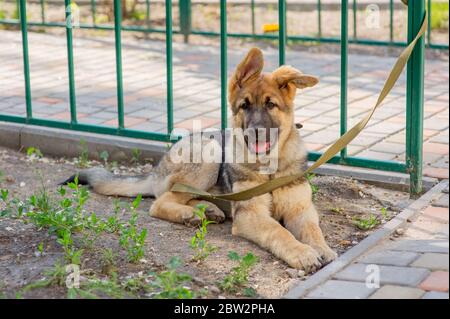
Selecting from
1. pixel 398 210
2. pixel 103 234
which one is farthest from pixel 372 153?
pixel 103 234

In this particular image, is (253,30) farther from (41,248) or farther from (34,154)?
(41,248)

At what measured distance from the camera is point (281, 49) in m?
6.34

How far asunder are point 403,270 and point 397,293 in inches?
12.6

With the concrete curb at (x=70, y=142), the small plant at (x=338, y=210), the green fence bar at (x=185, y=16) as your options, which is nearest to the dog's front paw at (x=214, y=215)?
the small plant at (x=338, y=210)

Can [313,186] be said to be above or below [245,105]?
below

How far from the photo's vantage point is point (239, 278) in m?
4.71

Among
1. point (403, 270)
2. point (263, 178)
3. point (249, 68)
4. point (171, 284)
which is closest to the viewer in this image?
point (171, 284)

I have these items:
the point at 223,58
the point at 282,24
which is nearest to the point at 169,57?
the point at 223,58

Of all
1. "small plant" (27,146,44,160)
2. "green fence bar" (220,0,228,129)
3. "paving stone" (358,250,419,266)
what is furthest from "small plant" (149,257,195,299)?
"small plant" (27,146,44,160)

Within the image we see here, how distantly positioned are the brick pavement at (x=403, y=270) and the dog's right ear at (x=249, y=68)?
1242mm

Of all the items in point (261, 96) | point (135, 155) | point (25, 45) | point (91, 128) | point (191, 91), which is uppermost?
point (25, 45)

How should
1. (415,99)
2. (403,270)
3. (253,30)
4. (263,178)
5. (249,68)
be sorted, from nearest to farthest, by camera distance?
(403,270), (249,68), (263,178), (415,99), (253,30)
